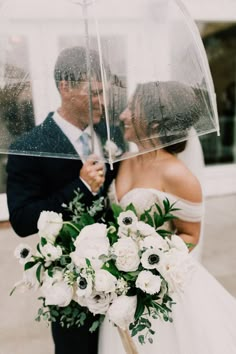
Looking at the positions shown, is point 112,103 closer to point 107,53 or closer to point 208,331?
point 107,53

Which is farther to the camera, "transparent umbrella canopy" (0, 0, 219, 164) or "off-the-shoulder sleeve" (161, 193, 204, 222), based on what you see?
"off-the-shoulder sleeve" (161, 193, 204, 222)

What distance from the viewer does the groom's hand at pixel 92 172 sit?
1.20 meters

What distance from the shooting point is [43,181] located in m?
1.36

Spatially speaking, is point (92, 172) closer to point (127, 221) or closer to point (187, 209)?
point (127, 221)

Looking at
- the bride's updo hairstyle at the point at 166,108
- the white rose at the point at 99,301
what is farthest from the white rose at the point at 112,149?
the white rose at the point at 99,301

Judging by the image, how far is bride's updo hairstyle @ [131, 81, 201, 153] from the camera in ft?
3.77

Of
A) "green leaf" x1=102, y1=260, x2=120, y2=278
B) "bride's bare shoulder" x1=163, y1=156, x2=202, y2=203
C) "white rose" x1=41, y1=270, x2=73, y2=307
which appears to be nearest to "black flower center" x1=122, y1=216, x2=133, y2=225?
"green leaf" x1=102, y1=260, x2=120, y2=278

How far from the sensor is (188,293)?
1.46 metres

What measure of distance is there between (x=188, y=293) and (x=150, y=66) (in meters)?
0.99

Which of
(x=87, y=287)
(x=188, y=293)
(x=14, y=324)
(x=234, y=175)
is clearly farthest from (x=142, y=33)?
(x=234, y=175)

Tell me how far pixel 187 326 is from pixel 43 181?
0.87 metres

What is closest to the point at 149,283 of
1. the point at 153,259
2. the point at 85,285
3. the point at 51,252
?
the point at 153,259

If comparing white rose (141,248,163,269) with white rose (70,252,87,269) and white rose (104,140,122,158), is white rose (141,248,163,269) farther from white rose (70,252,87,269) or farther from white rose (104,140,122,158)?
white rose (104,140,122,158)

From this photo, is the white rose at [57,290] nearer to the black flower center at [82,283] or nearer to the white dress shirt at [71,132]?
the black flower center at [82,283]
